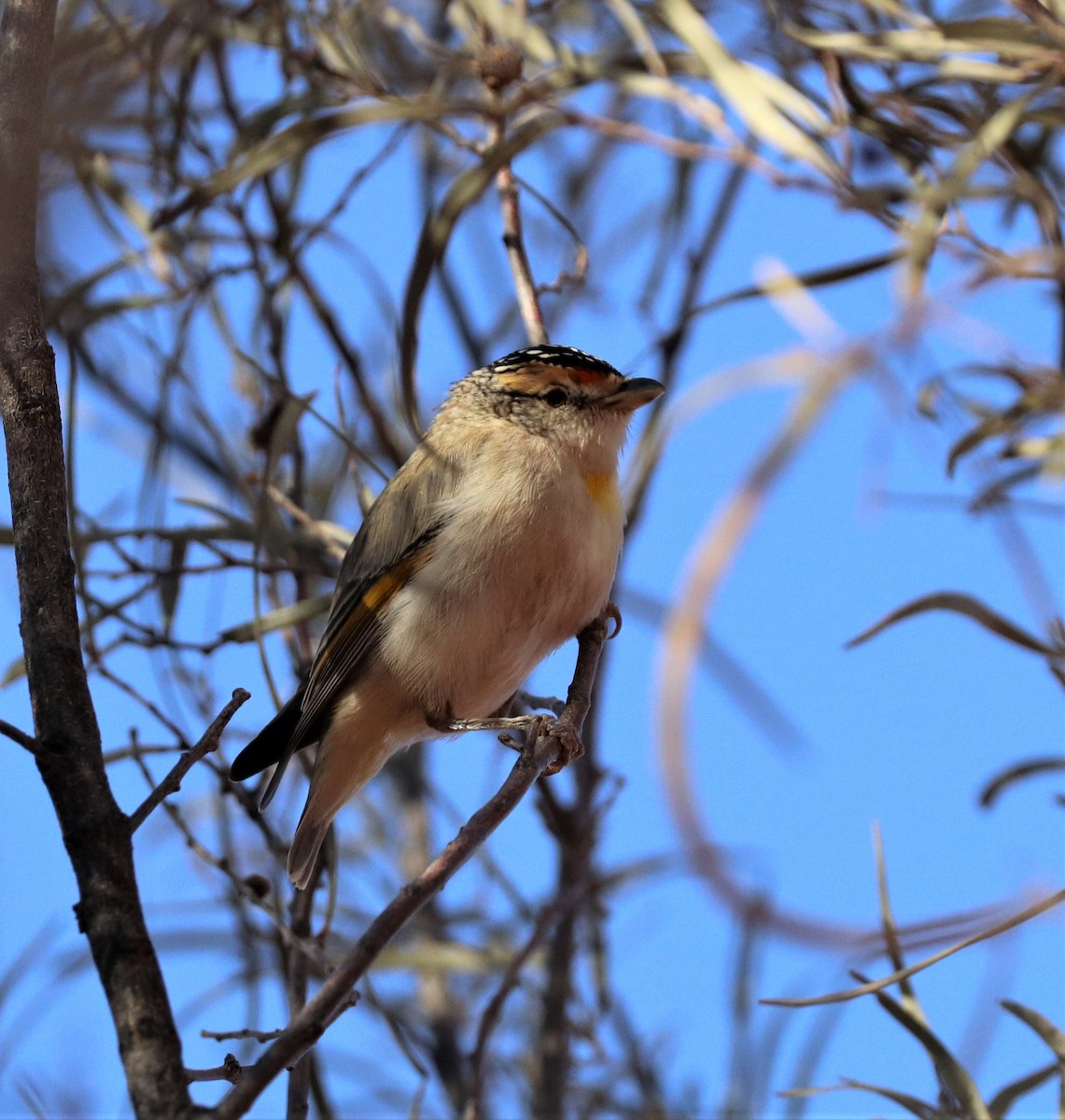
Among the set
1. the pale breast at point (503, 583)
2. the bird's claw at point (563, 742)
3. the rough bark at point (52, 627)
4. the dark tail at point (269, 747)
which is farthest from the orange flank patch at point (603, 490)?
the rough bark at point (52, 627)

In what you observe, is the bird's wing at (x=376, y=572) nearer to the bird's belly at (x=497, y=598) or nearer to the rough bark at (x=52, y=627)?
the bird's belly at (x=497, y=598)

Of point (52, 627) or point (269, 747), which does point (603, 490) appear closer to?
point (269, 747)

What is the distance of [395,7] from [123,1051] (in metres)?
3.70

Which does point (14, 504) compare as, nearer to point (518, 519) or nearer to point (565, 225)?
point (518, 519)

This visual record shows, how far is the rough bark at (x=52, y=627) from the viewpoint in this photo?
140 cm

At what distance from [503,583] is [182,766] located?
1.33 m

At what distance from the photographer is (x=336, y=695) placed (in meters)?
3.09

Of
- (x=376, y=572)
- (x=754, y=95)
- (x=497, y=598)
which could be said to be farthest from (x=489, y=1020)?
(x=754, y=95)

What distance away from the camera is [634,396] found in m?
3.13

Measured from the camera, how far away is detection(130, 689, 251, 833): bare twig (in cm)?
152

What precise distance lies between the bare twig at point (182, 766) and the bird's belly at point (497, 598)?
4.04ft

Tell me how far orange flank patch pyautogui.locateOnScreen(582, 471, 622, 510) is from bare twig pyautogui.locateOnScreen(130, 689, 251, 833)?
141 centimetres

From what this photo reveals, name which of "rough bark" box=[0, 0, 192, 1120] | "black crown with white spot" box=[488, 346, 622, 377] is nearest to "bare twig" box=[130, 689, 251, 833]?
"rough bark" box=[0, 0, 192, 1120]

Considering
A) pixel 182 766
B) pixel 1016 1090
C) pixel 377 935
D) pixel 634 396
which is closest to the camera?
pixel 377 935
